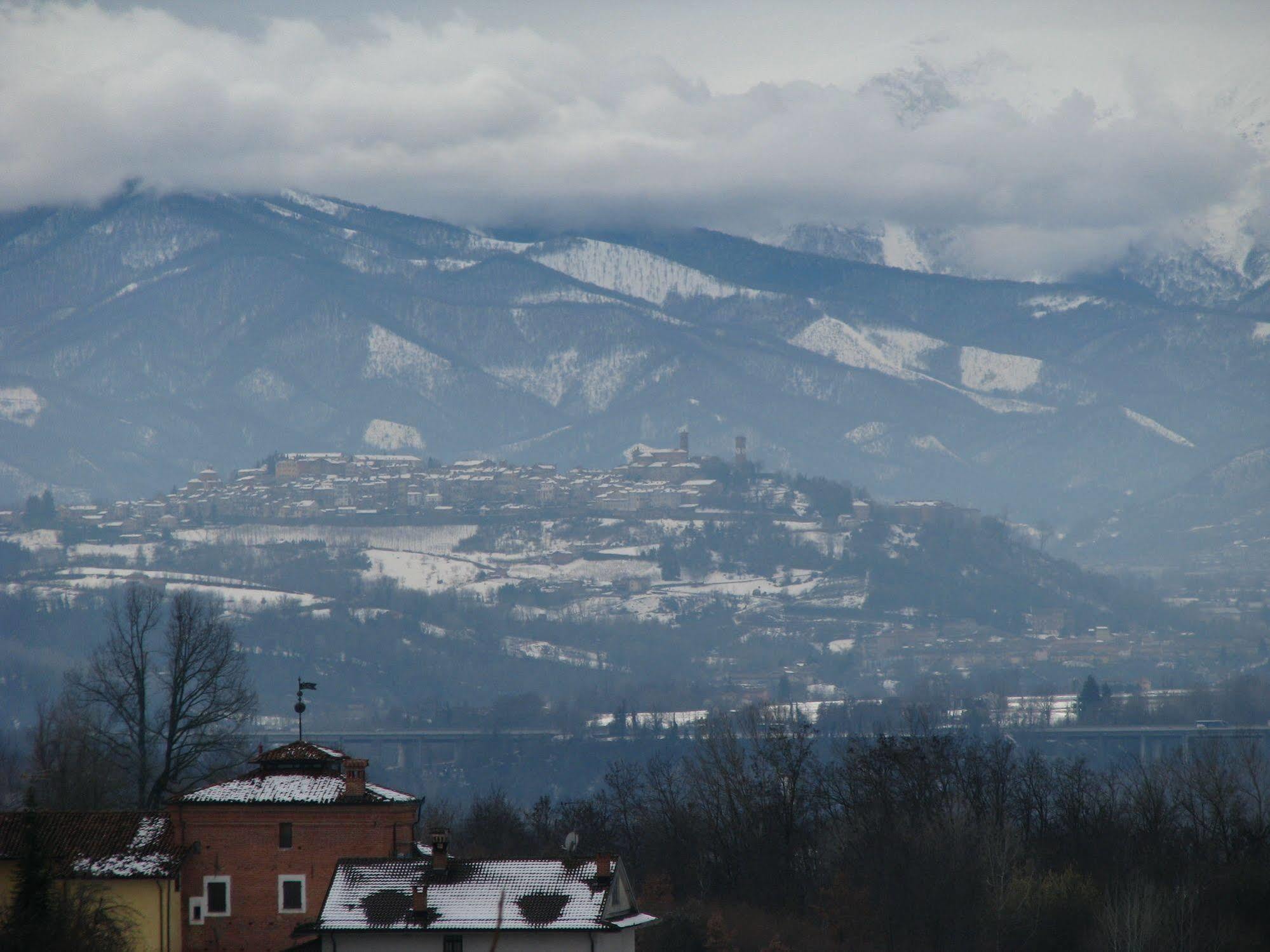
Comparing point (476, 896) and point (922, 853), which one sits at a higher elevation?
point (476, 896)

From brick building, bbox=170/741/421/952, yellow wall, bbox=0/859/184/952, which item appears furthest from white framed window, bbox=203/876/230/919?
yellow wall, bbox=0/859/184/952

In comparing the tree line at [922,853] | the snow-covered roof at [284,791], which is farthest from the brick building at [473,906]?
the tree line at [922,853]

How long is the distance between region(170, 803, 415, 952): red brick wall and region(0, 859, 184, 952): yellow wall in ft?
5.51

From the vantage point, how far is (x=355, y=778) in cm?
7494

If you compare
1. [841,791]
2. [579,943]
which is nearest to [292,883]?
[579,943]

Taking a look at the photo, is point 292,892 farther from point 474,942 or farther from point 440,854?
point 474,942

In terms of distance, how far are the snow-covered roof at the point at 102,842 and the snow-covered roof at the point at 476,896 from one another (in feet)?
20.0

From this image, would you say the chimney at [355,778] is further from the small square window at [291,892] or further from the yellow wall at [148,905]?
the yellow wall at [148,905]

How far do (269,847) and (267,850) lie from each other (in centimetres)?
14

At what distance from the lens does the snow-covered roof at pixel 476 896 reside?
6712cm

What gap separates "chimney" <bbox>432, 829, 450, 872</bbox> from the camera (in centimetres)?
6875

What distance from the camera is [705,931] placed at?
82.5m

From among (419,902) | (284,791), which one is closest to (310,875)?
(284,791)

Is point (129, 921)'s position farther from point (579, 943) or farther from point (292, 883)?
point (579, 943)
